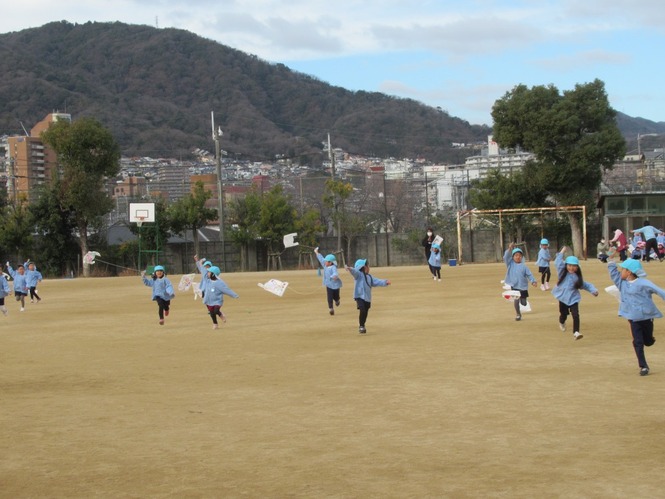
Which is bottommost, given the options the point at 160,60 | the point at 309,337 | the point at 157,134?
the point at 309,337

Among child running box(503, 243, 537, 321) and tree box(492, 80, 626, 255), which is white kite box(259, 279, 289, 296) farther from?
tree box(492, 80, 626, 255)

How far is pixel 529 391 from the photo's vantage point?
10.7 m

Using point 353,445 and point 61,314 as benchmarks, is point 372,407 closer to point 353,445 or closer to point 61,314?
point 353,445

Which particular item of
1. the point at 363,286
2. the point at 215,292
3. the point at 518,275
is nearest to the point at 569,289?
the point at 518,275

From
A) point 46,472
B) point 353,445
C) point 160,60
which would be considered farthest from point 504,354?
point 160,60

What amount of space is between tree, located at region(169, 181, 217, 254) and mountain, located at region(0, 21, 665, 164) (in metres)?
70.9

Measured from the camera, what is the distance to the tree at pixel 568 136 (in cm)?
4938

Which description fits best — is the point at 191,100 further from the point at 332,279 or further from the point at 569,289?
the point at 569,289

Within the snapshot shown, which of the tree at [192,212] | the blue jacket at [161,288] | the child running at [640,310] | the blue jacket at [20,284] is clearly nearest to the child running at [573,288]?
the child running at [640,310]

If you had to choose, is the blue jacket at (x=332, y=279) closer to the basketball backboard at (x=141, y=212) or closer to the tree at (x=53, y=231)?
the basketball backboard at (x=141, y=212)

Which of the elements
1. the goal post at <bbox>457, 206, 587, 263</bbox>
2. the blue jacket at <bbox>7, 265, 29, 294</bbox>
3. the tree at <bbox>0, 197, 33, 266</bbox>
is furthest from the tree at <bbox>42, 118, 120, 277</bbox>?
the blue jacket at <bbox>7, 265, 29, 294</bbox>

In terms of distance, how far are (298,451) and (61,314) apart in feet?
62.3

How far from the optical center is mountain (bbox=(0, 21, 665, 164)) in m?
132

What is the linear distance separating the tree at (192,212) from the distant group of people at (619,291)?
37.6 metres
